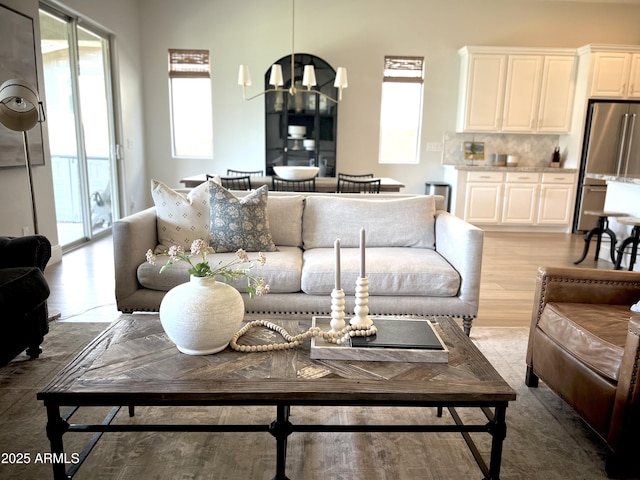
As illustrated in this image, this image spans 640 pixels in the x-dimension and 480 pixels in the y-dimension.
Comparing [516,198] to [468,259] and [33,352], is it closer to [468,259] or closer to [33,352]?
[468,259]

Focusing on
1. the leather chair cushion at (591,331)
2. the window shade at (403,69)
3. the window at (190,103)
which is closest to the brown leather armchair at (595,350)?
the leather chair cushion at (591,331)

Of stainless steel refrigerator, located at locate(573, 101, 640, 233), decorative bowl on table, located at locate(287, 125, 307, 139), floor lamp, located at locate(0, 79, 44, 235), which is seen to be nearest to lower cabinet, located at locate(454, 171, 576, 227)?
stainless steel refrigerator, located at locate(573, 101, 640, 233)

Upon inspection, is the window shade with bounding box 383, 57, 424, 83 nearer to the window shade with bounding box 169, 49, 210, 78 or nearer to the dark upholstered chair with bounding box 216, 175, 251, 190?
the window shade with bounding box 169, 49, 210, 78

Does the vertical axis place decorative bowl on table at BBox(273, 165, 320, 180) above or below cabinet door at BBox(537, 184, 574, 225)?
above

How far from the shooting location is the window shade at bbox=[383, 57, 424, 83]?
265 inches

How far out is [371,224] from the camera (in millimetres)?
3139

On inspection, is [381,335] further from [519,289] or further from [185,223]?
[519,289]

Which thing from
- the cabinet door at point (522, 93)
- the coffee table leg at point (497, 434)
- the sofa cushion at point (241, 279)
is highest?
the cabinet door at point (522, 93)

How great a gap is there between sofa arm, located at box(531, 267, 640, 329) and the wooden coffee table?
30.6 inches

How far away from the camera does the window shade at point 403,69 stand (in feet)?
22.0

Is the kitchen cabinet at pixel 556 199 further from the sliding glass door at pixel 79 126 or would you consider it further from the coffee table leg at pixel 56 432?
the coffee table leg at pixel 56 432

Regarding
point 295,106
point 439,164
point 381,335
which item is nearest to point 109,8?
point 295,106

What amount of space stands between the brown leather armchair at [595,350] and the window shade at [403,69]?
17.1ft

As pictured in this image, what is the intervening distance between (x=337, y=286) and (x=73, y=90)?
4.70 m
